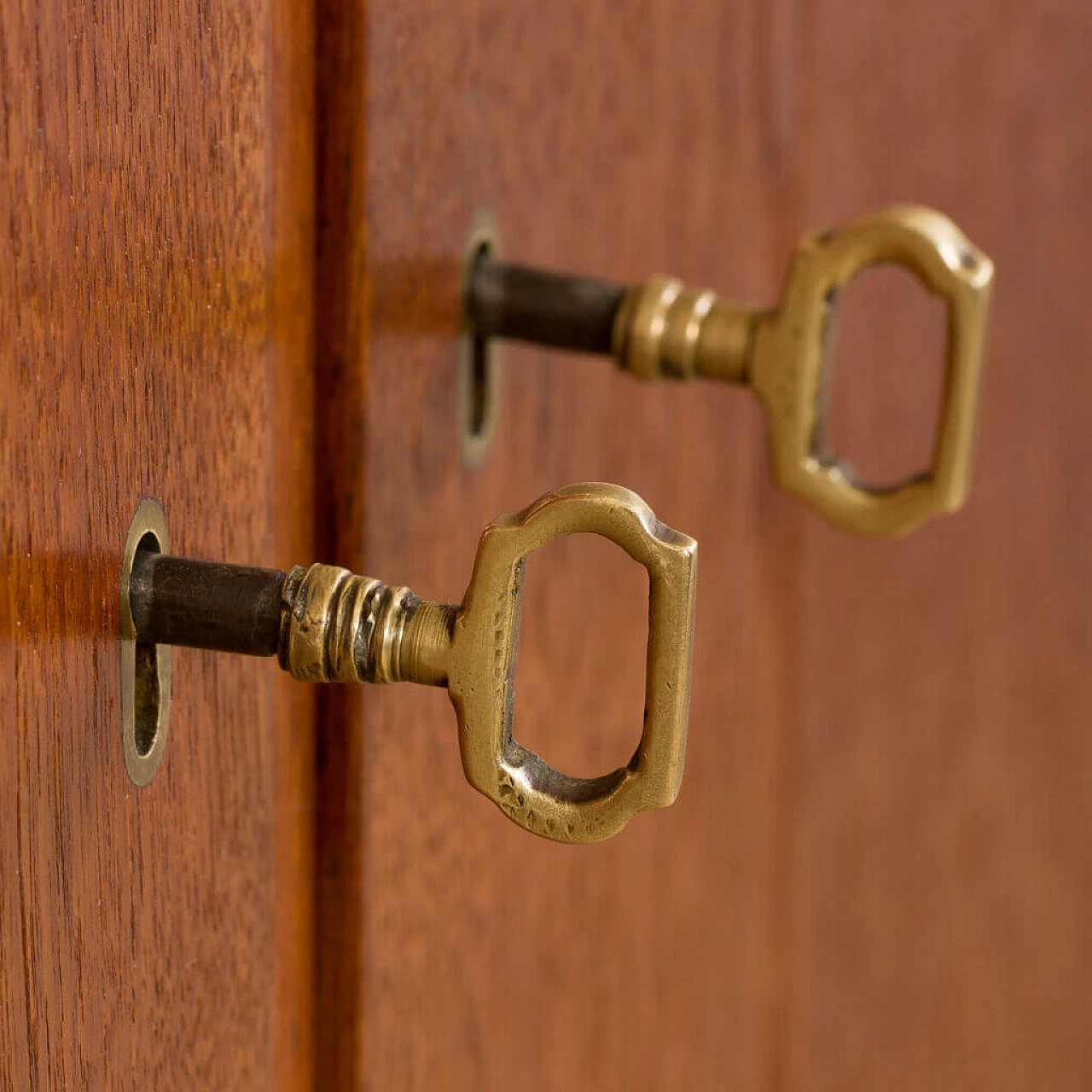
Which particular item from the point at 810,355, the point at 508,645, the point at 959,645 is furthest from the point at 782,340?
the point at 959,645

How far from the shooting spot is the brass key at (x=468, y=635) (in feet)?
0.86

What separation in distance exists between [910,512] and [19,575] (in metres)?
0.22

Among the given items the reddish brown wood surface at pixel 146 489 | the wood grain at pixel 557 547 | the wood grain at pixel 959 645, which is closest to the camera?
the reddish brown wood surface at pixel 146 489

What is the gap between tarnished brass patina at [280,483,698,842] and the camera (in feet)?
0.84

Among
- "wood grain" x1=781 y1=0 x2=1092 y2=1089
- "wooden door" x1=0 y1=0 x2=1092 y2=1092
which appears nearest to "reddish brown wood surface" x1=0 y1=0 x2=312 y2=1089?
"wooden door" x1=0 y1=0 x2=1092 y2=1092

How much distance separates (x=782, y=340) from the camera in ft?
1.24

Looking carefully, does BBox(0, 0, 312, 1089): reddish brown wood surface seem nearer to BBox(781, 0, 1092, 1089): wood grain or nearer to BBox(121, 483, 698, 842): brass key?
BBox(121, 483, 698, 842): brass key

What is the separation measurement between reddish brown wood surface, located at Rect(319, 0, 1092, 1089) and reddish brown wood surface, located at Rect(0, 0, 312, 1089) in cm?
3

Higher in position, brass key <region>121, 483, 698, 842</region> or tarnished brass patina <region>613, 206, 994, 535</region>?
tarnished brass patina <region>613, 206, 994, 535</region>

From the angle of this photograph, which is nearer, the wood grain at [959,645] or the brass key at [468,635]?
the brass key at [468,635]

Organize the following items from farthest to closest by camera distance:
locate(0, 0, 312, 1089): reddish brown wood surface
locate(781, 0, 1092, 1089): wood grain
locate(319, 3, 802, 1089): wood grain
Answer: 1. locate(781, 0, 1092, 1089): wood grain
2. locate(319, 3, 802, 1089): wood grain
3. locate(0, 0, 312, 1089): reddish brown wood surface

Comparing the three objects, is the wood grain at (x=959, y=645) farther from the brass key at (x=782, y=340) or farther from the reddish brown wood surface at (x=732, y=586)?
the brass key at (x=782, y=340)

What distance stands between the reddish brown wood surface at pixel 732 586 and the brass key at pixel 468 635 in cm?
7

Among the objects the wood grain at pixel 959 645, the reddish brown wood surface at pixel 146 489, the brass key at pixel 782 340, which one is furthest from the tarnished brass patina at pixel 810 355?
the wood grain at pixel 959 645
